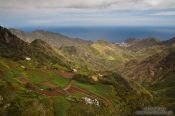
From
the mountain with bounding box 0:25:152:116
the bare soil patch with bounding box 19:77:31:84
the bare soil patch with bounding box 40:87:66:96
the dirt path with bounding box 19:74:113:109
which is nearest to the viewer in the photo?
the mountain with bounding box 0:25:152:116

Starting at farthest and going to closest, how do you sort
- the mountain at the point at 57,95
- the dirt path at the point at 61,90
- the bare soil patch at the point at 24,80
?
1. the bare soil patch at the point at 24,80
2. the dirt path at the point at 61,90
3. the mountain at the point at 57,95

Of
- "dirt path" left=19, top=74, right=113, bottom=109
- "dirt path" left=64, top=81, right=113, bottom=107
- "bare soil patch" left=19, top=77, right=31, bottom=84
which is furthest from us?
"bare soil patch" left=19, top=77, right=31, bottom=84

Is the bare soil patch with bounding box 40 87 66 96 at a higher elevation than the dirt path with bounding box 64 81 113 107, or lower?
higher

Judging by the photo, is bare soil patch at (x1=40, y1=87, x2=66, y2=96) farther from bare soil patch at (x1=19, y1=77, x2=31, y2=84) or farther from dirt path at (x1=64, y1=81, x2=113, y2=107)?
bare soil patch at (x1=19, y1=77, x2=31, y2=84)

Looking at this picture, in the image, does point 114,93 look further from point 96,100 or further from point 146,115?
point 146,115

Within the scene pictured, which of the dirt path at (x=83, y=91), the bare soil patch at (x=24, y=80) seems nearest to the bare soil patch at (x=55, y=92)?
the dirt path at (x=83, y=91)

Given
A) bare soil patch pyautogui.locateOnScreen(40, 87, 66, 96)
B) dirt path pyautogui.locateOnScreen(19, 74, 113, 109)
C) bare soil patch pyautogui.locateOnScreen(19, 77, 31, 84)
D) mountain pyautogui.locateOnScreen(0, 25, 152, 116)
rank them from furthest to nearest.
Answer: bare soil patch pyautogui.locateOnScreen(19, 77, 31, 84) < dirt path pyautogui.locateOnScreen(19, 74, 113, 109) < bare soil patch pyautogui.locateOnScreen(40, 87, 66, 96) < mountain pyautogui.locateOnScreen(0, 25, 152, 116)

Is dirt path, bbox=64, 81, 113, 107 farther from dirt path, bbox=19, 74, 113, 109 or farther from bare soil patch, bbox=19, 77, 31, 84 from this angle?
bare soil patch, bbox=19, 77, 31, 84

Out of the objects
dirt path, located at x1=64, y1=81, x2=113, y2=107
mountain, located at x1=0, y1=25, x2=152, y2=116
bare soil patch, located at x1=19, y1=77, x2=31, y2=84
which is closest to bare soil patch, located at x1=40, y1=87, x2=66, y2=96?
mountain, located at x1=0, y1=25, x2=152, y2=116

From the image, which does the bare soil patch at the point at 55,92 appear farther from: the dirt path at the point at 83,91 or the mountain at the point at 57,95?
the dirt path at the point at 83,91

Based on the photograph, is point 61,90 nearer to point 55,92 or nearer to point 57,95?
point 55,92

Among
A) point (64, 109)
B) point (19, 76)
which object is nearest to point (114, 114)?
point (64, 109)

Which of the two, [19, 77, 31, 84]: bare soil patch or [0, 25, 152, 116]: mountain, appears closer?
[0, 25, 152, 116]: mountain
